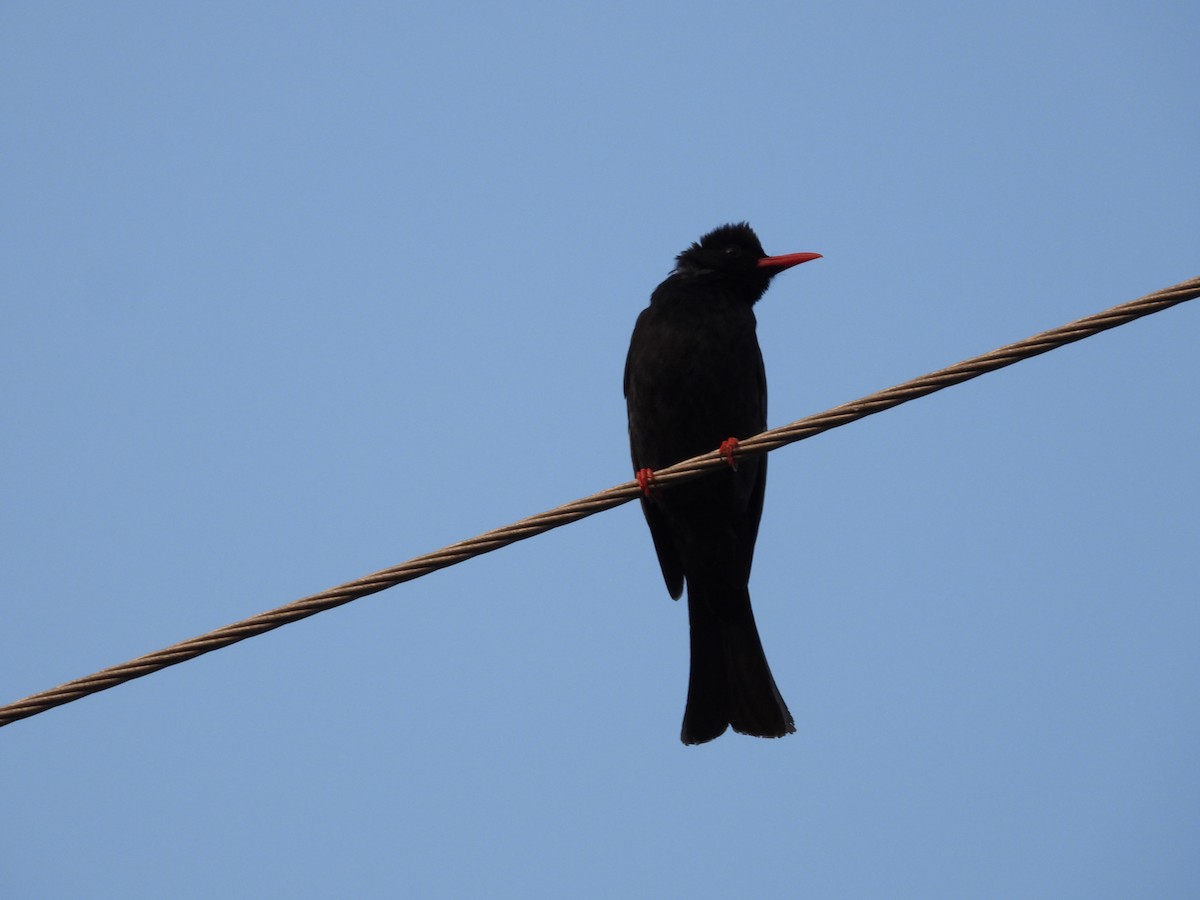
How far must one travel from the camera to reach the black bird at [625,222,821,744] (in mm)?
5543

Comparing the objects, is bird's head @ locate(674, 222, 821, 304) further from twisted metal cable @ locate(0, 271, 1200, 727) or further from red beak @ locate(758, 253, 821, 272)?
twisted metal cable @ locate(0, 271, 1200, 727)

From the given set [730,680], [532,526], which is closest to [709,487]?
[730,680]

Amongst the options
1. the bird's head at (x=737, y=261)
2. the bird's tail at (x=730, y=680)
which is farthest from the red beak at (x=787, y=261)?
the bird's tail at (x=730, y=680)

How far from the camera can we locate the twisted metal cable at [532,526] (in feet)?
10.1

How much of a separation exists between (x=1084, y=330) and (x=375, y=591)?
2.00 metres

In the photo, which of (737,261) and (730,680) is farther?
(737,261)

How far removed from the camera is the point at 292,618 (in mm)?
3143

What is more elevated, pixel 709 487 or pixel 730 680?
pixel 709 487

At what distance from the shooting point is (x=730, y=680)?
18.3 ft

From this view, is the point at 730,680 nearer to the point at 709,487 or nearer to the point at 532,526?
the point at 709,487

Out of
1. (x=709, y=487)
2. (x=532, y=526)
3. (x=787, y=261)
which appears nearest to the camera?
(x=532, y=526)

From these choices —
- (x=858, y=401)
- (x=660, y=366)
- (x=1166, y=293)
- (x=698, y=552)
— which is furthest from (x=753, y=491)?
(x=1166, y=293)

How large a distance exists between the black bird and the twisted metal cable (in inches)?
76.9

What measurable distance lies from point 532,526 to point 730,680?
2484 millimetres
